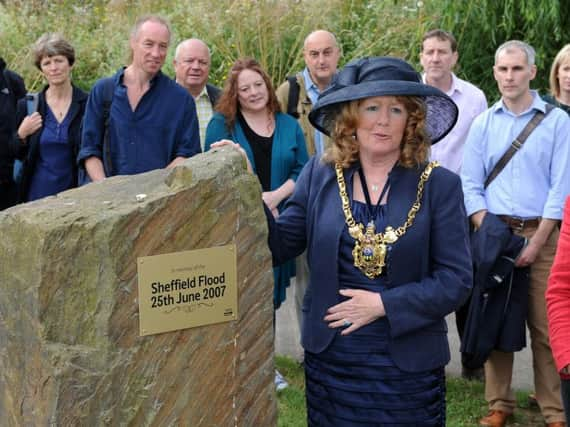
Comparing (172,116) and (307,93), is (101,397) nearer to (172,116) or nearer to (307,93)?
(172,116)

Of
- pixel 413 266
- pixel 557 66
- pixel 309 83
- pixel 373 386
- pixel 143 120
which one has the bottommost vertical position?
pixel 373 386

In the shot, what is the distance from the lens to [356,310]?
129 inches

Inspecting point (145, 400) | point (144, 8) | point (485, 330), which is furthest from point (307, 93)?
point (144, 8)

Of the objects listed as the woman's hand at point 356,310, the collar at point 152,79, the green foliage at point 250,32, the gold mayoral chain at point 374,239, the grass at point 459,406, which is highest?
the green foliage at point 250,32

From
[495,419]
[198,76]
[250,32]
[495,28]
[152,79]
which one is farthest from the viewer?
[250,32]

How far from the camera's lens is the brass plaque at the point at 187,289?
3113 millimetres

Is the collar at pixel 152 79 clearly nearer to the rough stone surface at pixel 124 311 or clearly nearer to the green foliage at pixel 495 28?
the rough stone surface at pixel 124 311

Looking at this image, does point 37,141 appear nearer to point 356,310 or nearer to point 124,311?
point 124,311

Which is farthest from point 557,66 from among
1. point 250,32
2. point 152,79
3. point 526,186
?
point 250,32

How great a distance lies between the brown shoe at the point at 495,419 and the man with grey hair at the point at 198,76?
7.97 ft

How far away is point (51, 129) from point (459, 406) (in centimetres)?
300

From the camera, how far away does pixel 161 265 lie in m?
3.12

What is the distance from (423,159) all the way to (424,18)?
7.07 meters

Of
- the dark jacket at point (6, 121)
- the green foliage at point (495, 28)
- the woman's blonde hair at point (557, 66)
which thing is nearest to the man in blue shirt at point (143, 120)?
the dark jacket at point (6, 121)
